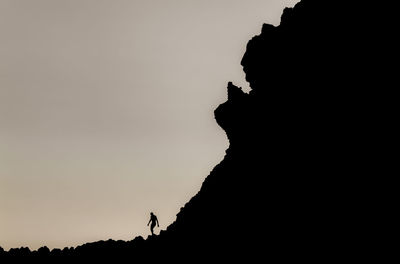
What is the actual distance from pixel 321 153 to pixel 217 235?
50.6 ft

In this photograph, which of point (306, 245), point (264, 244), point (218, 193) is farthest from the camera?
point (218, 193)

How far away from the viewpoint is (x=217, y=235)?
45.5m

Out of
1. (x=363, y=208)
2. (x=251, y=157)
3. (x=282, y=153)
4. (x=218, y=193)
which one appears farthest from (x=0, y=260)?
(x=363, y=208)

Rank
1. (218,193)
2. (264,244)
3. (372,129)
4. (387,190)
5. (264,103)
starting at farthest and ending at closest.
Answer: (218,193)
(264,103)
(264,244)
(372,129)
(387,190)

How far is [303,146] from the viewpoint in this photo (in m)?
36.5

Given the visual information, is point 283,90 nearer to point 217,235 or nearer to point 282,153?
point 282,153

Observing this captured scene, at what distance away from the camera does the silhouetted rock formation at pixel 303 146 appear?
102ft

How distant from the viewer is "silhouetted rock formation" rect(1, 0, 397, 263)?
31.0 metres

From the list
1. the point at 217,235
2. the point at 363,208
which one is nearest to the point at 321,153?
the point at 363,208

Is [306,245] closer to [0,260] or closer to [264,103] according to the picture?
[264,103]

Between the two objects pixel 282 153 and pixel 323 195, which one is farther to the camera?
pixel 282 153

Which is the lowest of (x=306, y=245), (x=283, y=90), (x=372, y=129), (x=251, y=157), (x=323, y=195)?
(x=306, y=245)

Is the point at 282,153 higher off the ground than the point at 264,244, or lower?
higher

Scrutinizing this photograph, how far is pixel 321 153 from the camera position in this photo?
34.6m
